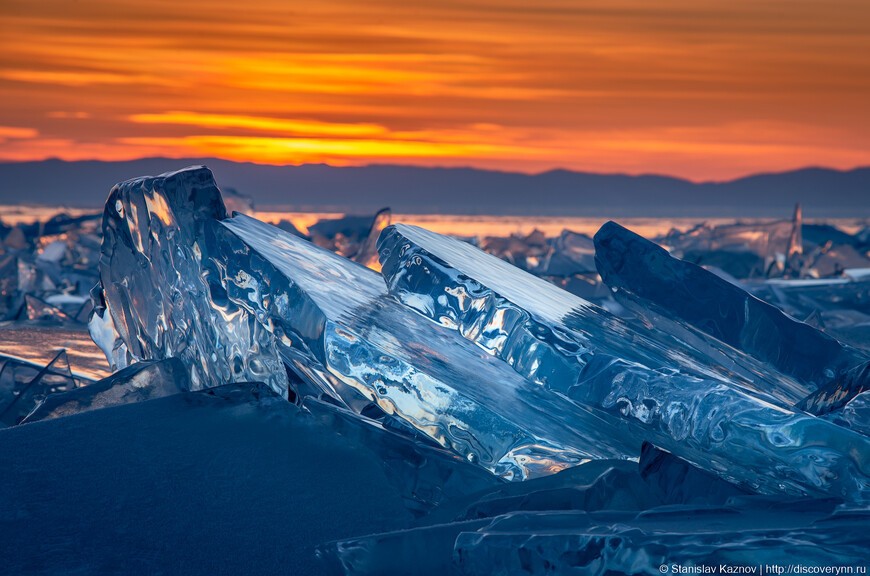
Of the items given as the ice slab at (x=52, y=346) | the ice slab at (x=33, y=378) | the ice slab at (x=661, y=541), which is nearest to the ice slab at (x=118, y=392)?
the ice slab at (x=33, y=378)

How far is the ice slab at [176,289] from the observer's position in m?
2.19

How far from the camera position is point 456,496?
1.76 m

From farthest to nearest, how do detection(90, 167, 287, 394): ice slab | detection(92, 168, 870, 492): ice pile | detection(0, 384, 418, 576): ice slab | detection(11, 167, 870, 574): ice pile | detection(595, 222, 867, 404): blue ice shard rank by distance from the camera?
detection(595, 222, 867, 404): blue ice shard
detection(90, 167, 287, 394): ice slab
detection(92, 168, 870, 492): ice pile
detection(0, 384, 418, 576): ice slab
detection(11, 167, 870, 574): ice pile

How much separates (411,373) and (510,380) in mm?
321

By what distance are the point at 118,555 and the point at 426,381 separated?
0.64m

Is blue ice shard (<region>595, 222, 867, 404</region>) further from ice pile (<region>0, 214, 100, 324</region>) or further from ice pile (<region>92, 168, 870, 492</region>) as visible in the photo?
ice pile (<region>0, 214, 100, 324</region>)

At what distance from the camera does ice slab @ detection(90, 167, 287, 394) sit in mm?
2186

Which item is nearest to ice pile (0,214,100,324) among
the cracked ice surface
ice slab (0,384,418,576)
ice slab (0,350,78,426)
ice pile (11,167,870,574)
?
ice slab (0,350,78,426)

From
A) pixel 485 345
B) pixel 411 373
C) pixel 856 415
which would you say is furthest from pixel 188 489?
pixel 856 415

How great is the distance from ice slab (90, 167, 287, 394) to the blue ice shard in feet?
3.71

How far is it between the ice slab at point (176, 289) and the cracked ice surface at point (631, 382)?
416 millimetres

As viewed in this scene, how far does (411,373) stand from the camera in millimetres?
1769

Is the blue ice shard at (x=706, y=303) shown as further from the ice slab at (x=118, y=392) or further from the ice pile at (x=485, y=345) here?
the ice slab at (x=118, y=392)

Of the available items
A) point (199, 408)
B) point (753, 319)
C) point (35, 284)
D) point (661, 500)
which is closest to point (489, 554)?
point (661, 500)
